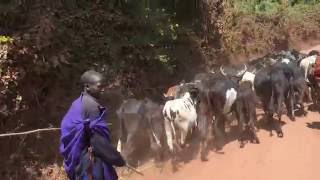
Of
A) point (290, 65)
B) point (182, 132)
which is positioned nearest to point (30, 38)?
point (182, 132)

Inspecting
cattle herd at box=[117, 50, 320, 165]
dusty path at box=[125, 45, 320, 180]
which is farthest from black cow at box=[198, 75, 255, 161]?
dusty path at box=[125, 45, 320, 180]

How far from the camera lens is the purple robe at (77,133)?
17.8 feet

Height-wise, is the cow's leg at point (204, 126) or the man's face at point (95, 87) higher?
the man's face at point (95, 87)

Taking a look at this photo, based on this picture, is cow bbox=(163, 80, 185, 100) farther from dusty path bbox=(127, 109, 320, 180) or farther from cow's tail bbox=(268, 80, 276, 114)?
cow's tail bbox=(268, 80, 276, 114)

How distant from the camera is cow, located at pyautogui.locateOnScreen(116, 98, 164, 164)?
35.0ft

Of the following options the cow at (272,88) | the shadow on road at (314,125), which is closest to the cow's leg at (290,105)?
the cow at (272,88)

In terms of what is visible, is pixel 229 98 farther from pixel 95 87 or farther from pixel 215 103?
pixel 95 87

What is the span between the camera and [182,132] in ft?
35.4

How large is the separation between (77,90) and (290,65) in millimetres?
5068

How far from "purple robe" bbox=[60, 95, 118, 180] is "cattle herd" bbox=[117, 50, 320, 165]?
4.96 m

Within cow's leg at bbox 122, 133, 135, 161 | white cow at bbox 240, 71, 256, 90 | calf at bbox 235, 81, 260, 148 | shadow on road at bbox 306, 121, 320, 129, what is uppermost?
white cow at bbox 240, 71, 256, 90

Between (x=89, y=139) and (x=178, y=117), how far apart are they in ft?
17.1

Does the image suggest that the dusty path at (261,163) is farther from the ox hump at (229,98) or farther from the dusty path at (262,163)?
the ox hump at (229,98)

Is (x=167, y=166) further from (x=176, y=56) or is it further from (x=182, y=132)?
(x=176, y=56)
